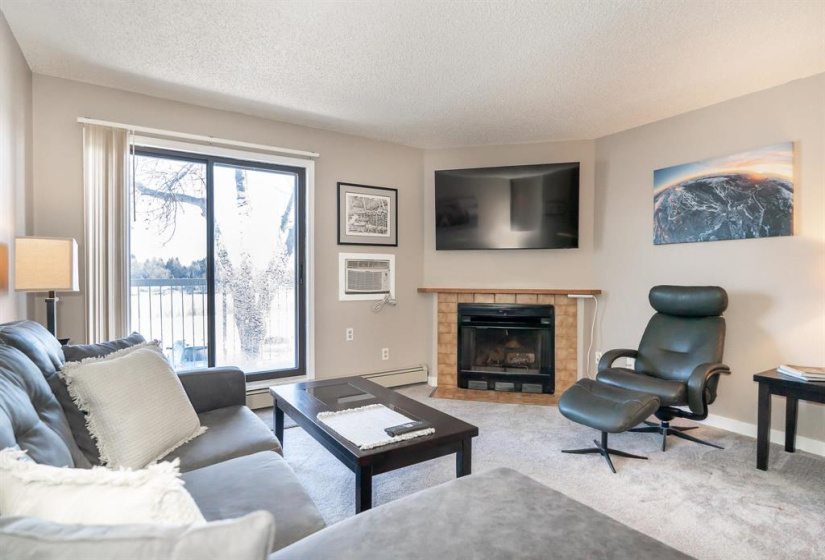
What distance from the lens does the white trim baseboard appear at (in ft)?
8.94

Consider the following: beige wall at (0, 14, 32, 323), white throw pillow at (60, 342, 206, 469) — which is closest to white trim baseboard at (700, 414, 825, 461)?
white throw pillow at (60, 342, 206, 469)

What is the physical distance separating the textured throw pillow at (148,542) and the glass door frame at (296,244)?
3097mm

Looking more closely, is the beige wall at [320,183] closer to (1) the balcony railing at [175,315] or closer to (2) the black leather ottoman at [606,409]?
(1) the balcony railing at [175,315]

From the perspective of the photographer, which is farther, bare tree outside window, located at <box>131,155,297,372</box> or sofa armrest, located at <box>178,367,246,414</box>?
bare tree outside window, located at <box>131,155,297,372</box>

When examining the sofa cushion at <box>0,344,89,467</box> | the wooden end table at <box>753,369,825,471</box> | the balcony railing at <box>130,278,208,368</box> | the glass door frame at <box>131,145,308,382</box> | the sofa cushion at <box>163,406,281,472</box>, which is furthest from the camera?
the glass door frame at <box>131,145,308,382</box>

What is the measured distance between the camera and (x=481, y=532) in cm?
104

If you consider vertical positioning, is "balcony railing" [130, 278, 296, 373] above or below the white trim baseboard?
above

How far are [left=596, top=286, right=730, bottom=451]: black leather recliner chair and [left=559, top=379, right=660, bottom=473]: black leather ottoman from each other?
0.69 ft

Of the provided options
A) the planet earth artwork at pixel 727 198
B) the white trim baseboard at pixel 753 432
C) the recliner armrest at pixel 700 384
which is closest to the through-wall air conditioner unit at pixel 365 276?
the planet earth artwork at pixel 727 198

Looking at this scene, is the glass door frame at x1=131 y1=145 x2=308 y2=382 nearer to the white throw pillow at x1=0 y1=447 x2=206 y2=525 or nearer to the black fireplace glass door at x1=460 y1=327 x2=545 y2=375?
the black fireplace glass door at x1=460 y1=327 x2=545 y2=375

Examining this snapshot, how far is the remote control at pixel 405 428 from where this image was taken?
1.82 m

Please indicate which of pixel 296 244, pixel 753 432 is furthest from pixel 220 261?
pixel 753 432

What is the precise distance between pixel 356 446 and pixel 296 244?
2459 millimetres

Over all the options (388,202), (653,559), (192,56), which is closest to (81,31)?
(192,56)
